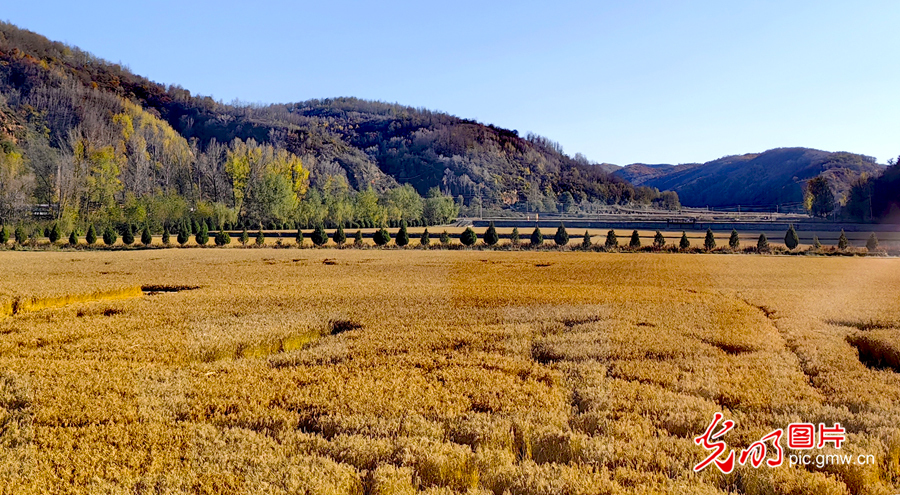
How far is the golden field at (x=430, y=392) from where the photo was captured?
4.90 metres

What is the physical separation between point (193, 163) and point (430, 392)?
103 meters

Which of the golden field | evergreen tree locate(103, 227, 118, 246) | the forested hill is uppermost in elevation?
the forested hill

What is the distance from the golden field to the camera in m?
4.90

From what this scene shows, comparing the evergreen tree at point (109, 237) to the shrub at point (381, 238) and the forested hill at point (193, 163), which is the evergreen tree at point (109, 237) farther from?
the shrub at point (381, 238)

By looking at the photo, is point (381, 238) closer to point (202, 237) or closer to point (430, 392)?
point (202, 237)

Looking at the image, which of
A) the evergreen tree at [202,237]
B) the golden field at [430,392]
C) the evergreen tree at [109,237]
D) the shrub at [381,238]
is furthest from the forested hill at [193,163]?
the golden field at [430,392]

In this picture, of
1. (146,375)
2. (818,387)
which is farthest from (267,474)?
(818,387)

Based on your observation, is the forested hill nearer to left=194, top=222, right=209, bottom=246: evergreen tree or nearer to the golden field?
left=194, top=222, right=209, bottom=246: evergreen tree

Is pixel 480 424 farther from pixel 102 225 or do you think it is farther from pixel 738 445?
pixel 102 225

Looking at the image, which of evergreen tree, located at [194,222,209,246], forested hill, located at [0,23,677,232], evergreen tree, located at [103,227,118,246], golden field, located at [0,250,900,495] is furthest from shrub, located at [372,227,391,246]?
golden field, located at [0,250,900,495]

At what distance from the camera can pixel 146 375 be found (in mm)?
7844

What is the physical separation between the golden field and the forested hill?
205 ft

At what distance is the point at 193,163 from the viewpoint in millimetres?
97125

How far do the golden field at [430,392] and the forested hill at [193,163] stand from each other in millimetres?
62481
